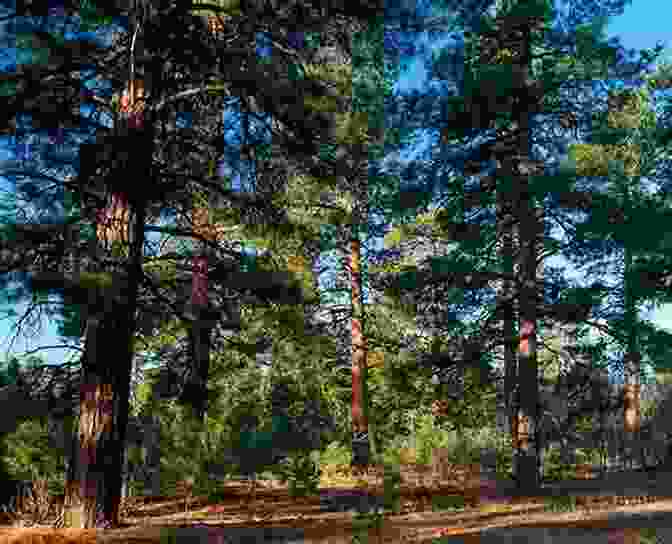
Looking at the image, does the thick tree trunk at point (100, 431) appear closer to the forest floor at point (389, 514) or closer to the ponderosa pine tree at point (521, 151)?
the forest floor at point (389, 514)

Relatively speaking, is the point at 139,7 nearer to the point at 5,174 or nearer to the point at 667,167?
the point at 5,174

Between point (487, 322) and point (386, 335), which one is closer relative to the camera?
point (487, 322)

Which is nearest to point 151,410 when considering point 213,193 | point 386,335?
point 213,193

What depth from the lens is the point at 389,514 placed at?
30.4 feet

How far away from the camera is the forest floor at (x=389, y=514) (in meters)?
6.66

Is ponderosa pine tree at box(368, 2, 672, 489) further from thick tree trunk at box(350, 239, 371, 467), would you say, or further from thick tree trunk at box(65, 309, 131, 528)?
thick tree trunk at box(65, 309, 131, 528)

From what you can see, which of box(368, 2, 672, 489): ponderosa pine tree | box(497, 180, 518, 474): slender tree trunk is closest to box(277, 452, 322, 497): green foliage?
box(368, 2, 672, 489): ponderosa pine tree

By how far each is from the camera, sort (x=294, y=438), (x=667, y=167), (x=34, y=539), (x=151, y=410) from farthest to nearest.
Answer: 1. (x=294, y=438)
2. (x=667, y=167)
3. (x=151, y=410)
4. (x=34, y=539)

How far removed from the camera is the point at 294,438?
22938mm

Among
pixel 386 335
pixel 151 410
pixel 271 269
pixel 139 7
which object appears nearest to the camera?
pixel 139 7

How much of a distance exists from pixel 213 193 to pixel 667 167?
17.1 m

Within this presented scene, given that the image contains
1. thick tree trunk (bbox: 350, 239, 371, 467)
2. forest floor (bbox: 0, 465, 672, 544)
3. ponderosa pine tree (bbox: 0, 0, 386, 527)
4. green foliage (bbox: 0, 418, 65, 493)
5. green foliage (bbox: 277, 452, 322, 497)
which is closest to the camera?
ponderosa pine tree (bbox: 0, 0, 386, 527)

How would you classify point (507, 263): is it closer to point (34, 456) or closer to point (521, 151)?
point (521, 151)

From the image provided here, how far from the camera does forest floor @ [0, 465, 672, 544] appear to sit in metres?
6.66
